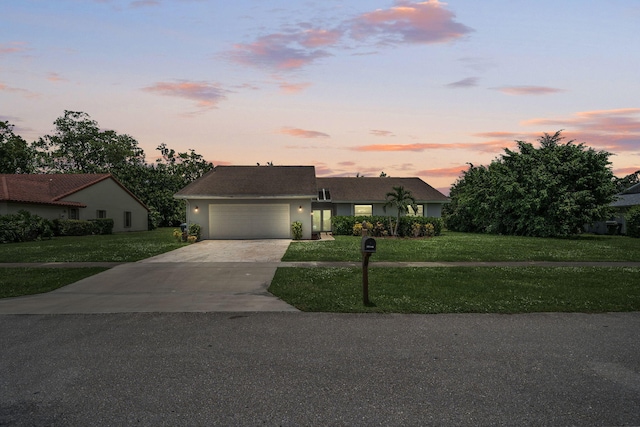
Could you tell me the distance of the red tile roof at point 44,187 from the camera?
28452 millimetres

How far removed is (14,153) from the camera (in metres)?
47.6

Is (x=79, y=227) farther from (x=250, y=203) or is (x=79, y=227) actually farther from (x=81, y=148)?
(x=81, y=148)

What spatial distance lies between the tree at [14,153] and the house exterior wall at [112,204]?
19.6 meters

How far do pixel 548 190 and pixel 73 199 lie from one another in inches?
1359

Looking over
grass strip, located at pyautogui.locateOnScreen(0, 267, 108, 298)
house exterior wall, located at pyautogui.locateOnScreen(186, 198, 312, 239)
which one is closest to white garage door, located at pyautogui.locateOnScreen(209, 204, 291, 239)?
house exterior wall, located at pyautogui.locateOnScreen(186, 198, 312, 239)

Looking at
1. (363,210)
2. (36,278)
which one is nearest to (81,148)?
(363,210)

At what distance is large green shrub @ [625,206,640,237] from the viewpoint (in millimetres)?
29016

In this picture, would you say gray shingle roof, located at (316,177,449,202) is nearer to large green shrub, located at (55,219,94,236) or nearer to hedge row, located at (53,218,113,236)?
hedge row, located at (53,218,113,236)

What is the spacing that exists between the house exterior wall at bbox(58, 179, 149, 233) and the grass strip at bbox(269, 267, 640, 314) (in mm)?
27834

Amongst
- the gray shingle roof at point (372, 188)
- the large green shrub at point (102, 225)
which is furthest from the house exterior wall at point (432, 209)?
the large green shrub at point (102, 225)

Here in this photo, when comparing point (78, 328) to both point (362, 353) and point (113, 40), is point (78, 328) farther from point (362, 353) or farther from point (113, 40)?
point (113, 40)

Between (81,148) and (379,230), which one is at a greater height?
(81,148)

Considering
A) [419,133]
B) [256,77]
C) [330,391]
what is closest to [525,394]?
[330,391]

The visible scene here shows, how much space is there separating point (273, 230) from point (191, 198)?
5140mm
